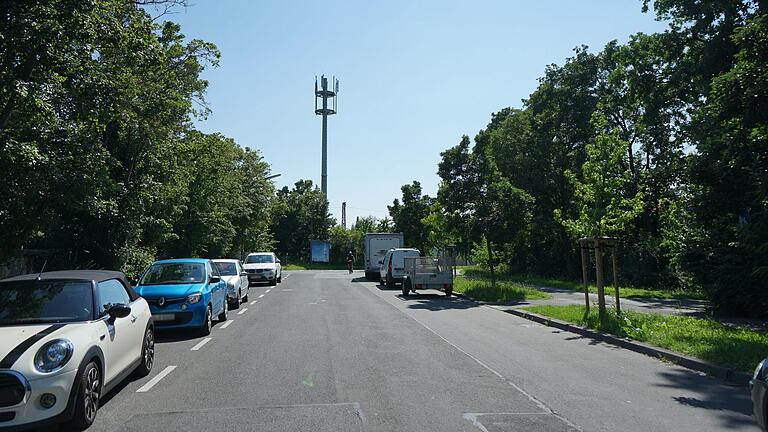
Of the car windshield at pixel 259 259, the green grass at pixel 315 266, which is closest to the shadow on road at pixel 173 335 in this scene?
the car windshield at pixel 259 259

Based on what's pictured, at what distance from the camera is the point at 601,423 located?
5.88 metres

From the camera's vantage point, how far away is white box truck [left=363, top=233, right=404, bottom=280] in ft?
126

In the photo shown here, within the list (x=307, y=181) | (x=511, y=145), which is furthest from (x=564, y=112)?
(x=307, y=181)

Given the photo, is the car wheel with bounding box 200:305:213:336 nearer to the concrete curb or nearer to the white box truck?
the concrete curb

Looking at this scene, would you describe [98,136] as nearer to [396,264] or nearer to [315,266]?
[396,264]

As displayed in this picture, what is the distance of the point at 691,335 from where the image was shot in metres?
11.2

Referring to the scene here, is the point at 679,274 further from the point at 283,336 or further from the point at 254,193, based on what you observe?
the point at 254,193

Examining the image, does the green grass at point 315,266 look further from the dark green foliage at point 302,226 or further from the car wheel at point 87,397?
the car wheel at point 87,397

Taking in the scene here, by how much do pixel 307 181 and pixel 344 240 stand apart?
2674 cm

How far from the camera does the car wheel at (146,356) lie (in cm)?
812

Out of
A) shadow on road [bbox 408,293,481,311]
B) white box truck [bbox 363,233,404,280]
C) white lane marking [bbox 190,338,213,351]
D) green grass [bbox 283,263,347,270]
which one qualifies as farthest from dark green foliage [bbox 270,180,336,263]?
white lane marking [bbox 190,338,213,351]

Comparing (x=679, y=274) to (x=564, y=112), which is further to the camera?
(x=564, y=112)

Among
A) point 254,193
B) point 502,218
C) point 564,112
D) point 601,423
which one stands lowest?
point 601,423

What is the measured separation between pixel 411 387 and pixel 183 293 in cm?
646
